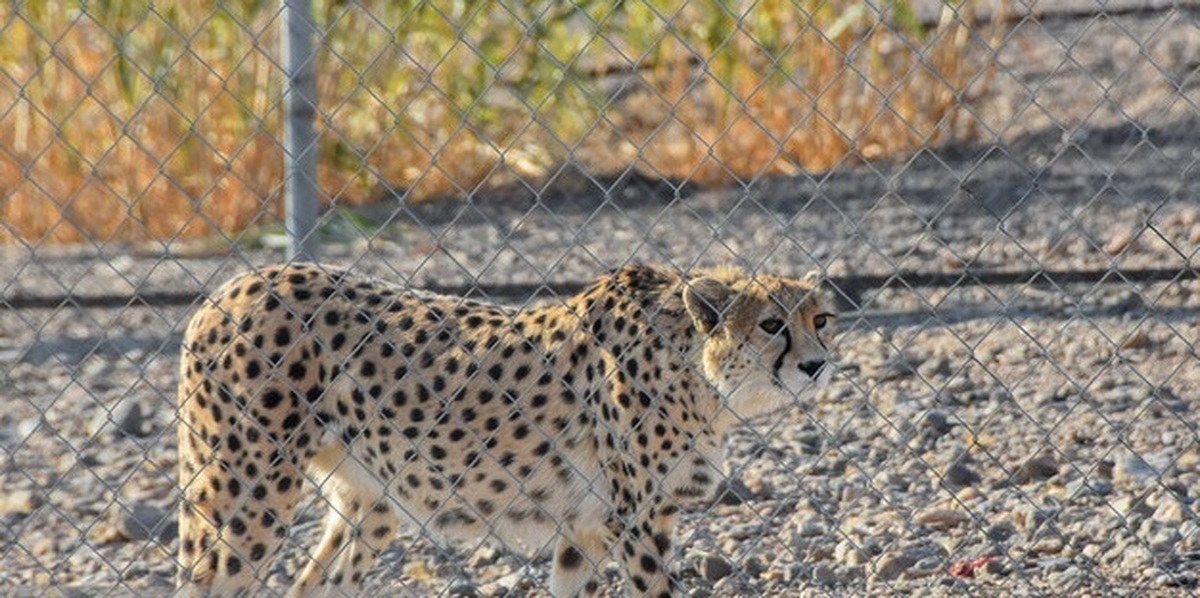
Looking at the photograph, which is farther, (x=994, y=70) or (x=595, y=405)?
(x=994, y=70)

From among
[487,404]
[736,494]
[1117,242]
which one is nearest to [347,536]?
[487,404]

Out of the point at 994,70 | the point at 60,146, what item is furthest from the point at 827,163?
the point at 60,146

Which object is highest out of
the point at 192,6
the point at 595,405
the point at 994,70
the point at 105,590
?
the point at 994,70

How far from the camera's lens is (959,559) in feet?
15.5

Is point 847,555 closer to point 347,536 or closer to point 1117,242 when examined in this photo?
point 347,536

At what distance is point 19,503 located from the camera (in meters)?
5.48

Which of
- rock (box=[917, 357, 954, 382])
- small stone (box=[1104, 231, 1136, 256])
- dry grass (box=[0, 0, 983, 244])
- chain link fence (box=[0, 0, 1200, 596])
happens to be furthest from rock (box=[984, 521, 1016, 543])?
dry grass (box=[0, 0, 983, 244])

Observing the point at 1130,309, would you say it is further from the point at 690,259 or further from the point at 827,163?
the point at 827,163

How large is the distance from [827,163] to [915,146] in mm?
455

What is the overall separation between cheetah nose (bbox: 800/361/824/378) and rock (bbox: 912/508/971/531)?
704mm

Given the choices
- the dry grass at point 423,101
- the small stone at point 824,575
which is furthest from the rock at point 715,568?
the dry grass at point 423,101

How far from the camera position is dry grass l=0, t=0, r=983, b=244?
26.5 feet

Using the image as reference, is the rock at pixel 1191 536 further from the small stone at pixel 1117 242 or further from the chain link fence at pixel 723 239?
the small stone at pixel 1117 242

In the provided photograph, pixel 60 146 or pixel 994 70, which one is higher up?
pixel 994 70
